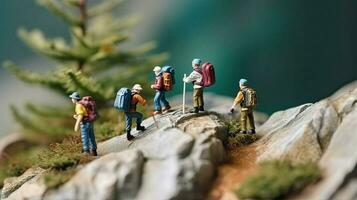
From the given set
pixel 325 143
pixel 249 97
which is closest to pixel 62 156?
pixel 249 97

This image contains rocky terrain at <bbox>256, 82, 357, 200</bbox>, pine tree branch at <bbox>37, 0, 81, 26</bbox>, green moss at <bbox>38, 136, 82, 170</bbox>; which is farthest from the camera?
pine tree branch at <bbox>37, 0, 81, 26</bbox>

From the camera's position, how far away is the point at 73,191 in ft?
36.7

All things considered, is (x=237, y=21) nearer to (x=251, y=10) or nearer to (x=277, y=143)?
(x=251, y=10)

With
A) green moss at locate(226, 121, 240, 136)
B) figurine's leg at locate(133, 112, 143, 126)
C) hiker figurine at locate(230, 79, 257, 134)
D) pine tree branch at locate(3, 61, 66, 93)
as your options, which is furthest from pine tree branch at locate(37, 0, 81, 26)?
hiker figurine at locate(230, 79, 257, 134)

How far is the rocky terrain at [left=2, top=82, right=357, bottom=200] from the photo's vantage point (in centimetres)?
1055

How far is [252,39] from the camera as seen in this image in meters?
23.2

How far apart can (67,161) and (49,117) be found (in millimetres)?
7886

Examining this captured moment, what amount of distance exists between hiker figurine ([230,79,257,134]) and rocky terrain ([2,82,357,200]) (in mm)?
861

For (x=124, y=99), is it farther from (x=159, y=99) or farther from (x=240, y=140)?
(x=240, y=140)

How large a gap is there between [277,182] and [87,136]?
5111mm

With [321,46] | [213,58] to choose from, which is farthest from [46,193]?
[321,46]

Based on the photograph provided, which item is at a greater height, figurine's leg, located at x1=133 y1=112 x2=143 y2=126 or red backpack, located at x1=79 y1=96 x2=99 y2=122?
red backpack, located at x1=79 y1=96 x2=99 y2=122

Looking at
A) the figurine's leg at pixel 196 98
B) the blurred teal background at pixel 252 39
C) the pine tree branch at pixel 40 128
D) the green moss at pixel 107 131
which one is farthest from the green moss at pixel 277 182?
the blurred teal background at pixel 252 39

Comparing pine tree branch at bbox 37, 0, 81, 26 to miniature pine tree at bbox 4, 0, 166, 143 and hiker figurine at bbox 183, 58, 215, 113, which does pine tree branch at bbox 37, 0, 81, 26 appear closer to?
miniature pine tree at bbox 4, 0, 166, 143
